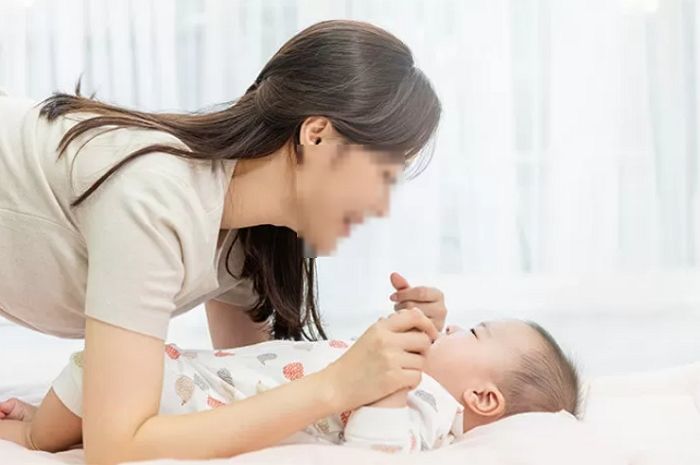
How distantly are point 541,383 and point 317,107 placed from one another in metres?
0.47

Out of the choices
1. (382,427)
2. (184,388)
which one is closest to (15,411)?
(184,388)

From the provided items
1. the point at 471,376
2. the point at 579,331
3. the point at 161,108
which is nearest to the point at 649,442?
the point at 471,376

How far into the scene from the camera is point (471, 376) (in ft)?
4.09

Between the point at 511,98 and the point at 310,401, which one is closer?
the point at 310,401

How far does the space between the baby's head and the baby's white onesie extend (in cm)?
4

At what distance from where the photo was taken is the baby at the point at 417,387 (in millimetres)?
1161

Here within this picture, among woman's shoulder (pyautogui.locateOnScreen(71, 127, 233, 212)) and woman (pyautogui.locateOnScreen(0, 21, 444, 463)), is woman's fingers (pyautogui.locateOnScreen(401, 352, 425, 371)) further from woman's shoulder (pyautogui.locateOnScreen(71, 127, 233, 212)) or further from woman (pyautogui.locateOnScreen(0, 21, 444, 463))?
woman's shoulder (pyautogui.locateOnScreen(71, 127, 233, 212))

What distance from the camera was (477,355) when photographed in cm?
126

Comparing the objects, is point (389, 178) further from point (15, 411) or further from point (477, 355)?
point (15, 411)

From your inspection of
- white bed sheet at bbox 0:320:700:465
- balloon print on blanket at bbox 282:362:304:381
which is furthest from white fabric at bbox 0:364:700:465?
balloon print on blanket at bbox 282:362:304:381

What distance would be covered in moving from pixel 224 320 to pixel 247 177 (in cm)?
43

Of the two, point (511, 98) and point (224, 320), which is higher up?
point (511, 98)

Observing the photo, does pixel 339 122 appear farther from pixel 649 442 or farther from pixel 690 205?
pixel 690 205

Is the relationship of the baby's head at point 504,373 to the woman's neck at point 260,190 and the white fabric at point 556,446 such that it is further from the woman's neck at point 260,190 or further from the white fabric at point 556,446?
the woman's neck at point 260,190
